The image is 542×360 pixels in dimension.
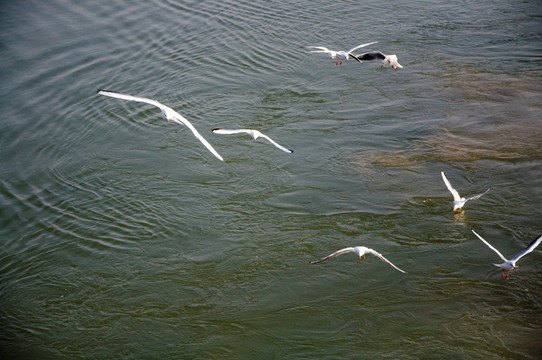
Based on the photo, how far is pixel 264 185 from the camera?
11445mm

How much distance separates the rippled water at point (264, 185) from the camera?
871cm

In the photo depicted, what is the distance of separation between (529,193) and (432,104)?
3.73 metres

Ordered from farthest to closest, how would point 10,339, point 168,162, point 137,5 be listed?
point 137,5 < point 168,162 < point 10,339

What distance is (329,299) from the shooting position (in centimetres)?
911

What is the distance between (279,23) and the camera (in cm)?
1806

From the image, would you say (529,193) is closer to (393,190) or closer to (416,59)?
(393,190)

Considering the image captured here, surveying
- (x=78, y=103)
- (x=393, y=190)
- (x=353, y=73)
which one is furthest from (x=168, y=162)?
(x=353, y=73)

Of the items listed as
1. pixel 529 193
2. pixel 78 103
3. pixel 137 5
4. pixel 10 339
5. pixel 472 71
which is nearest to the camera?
pixel 10 339

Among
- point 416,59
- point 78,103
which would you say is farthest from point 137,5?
point 416,59

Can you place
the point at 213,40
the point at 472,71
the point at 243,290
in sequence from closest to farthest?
1. the point at 243,290
2. the point at 472,71
3. the point at 213,40

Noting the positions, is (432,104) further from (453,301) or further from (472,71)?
(453,301)

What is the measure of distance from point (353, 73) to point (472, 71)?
9.58 feet

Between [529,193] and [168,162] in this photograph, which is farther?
[168,162]

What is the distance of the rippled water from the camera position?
28.6ft
